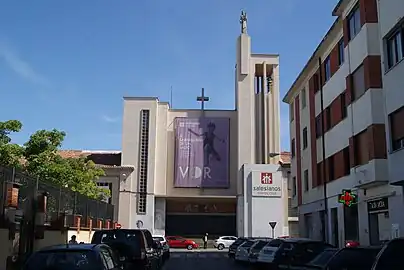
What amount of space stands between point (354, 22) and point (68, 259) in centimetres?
2048

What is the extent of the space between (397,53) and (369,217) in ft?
26.3

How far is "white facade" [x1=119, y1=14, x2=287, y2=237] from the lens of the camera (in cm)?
6075

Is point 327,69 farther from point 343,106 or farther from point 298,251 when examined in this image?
point 298,251

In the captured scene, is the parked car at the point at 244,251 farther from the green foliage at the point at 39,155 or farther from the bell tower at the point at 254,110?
the bell tower at the point at 254,110

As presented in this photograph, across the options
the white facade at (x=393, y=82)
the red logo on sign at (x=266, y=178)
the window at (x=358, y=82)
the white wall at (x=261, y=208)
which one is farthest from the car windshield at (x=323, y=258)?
the red logo on sign at (x=266, y=178)

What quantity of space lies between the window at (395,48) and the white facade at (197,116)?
4020cm

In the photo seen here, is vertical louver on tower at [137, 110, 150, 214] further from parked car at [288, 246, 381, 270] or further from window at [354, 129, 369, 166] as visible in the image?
parked car at [288, 246, 381, 270]

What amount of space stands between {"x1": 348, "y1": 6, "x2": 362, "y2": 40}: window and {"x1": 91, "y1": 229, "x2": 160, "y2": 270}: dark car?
49.1 ft

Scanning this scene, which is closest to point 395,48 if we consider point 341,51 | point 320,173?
point 341,51

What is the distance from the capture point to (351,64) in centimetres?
2605

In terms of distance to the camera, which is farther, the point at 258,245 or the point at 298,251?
the point at 258,245

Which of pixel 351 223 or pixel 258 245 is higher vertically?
pixel 351 223

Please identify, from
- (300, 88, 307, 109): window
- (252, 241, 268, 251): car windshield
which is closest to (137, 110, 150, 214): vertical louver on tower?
(300, 88, 307, 109): window

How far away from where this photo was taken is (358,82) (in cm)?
2547
